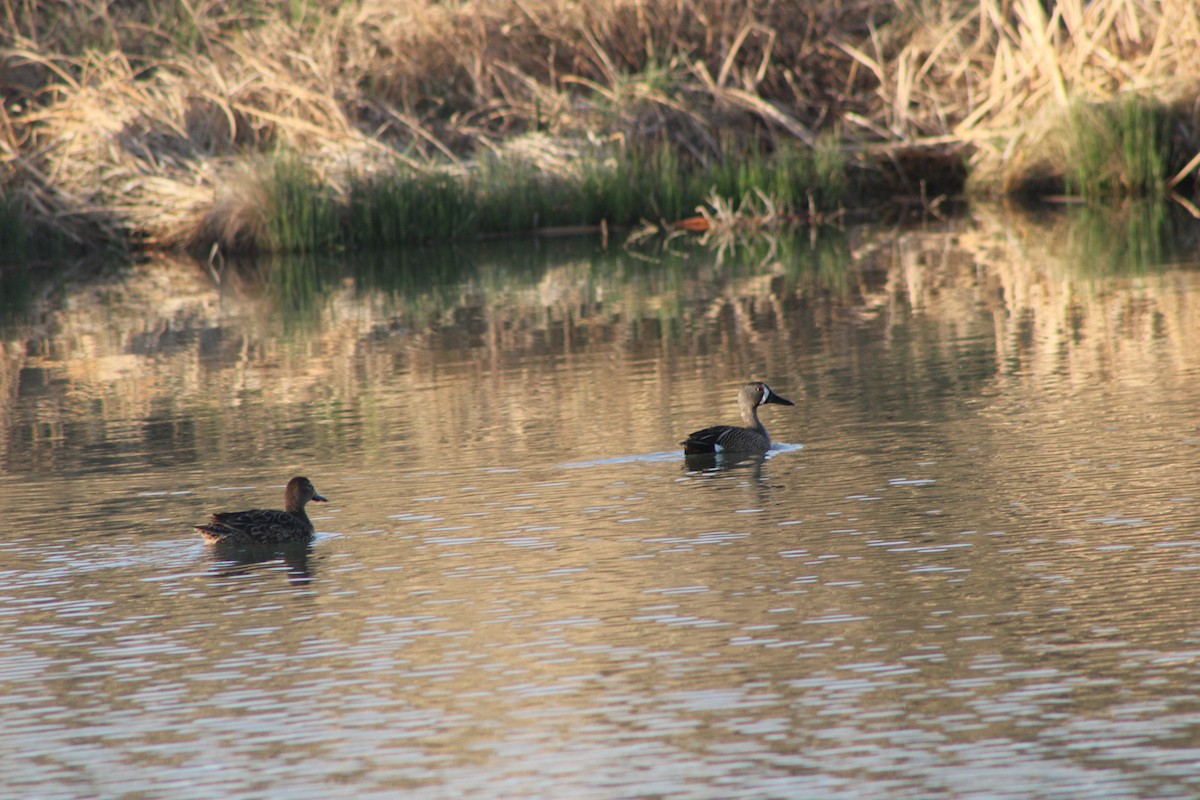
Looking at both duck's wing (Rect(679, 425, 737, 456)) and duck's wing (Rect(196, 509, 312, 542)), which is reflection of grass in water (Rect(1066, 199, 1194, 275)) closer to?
duck's wing (Rect(679, 425, 737, 456))

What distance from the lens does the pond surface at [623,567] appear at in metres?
6.29

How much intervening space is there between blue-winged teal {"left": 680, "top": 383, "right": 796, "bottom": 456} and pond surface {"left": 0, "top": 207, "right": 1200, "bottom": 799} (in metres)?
0.15

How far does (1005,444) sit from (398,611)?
14.5 feet

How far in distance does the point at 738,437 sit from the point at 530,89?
22.1 meters

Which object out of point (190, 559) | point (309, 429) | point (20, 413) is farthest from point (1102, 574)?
point (20, 413)

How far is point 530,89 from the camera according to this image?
33031 millimetres

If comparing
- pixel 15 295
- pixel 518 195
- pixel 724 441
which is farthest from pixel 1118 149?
pixel 724 441

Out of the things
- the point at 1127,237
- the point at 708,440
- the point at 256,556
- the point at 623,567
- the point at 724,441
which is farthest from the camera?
the point at 1127,237

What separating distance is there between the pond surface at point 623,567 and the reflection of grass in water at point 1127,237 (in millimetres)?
3432

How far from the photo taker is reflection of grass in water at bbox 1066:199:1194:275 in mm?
21425

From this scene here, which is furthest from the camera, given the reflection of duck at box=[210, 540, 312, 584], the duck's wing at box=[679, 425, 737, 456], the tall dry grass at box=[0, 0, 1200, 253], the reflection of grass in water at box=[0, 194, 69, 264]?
the tall dry grass at box=[0, 0, 1200, 253]

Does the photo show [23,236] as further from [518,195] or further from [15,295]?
[518,195]

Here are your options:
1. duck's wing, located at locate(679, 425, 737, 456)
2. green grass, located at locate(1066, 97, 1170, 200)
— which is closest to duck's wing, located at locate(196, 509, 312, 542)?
duck's wing, located at locate(679, 425, 737, 456)

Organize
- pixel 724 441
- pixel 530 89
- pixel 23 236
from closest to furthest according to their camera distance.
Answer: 1. pixel 724 441
2. pixel 23 236
3. pixel 530 89
